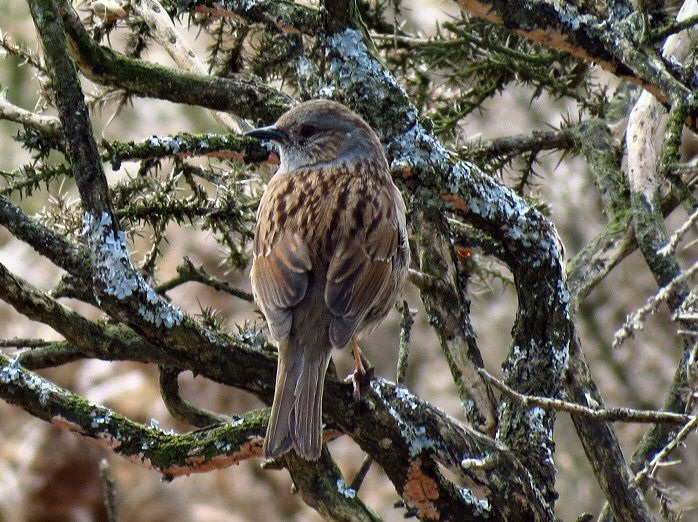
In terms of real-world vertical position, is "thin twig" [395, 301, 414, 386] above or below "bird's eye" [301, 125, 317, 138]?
below

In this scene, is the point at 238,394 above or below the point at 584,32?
above

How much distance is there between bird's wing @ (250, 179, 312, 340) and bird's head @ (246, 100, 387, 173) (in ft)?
0.94

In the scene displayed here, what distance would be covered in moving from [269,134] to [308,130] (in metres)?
0.27

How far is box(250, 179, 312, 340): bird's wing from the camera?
152 inches

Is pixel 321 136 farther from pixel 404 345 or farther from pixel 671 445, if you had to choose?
pixel 671 445

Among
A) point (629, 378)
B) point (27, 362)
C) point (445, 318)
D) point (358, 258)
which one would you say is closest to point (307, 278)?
point (358, 258)

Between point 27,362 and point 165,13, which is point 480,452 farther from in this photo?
point 165,13

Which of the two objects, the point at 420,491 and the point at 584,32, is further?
the point at 584,32

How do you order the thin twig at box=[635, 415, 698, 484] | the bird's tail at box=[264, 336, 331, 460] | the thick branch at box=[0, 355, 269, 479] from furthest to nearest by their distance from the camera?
the bird's tail at box=[264, 336, 331, 460] → the thick branch at box=[0, 355, 269, 479] → the thin twig at box=[635, 415, 698, 484]

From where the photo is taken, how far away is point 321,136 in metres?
4.48

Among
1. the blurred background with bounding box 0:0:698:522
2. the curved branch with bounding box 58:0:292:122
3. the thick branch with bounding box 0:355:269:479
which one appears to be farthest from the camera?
the blurred background with bounding box 0:0:698:522

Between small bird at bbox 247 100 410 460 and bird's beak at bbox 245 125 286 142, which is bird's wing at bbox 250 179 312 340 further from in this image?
bird's beak at bbox 245 125 286 142

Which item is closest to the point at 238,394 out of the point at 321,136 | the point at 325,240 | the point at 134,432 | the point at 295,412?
the point at 321,136

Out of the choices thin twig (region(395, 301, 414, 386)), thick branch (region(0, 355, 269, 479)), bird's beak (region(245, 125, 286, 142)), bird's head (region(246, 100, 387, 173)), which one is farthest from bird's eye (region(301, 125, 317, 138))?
thick branch (region(0, 355, 269, 479))
